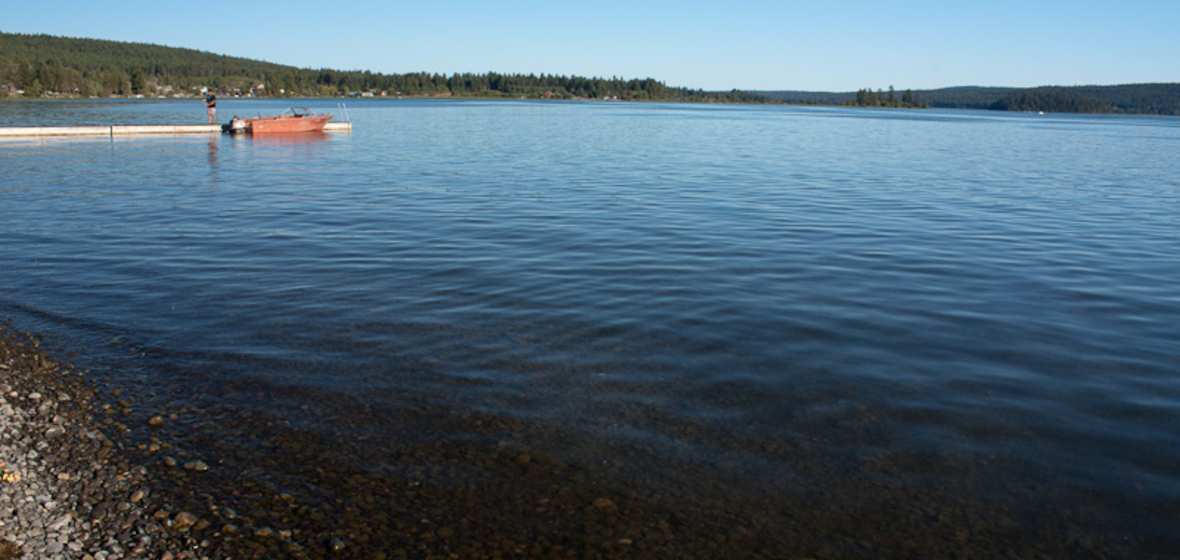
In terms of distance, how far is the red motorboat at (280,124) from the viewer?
47938mm

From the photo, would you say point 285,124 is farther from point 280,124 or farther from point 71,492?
point 71,492

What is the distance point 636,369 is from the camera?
8.31 metres

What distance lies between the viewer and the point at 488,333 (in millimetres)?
9445

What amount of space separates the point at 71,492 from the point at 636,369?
4.91 m

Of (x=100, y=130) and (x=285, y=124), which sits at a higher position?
(x=285, y=124)

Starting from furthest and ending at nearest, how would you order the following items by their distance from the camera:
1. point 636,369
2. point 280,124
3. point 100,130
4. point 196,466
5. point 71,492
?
point 280,124 → point 100,130 → point 636,369 → point 196,466 → point 71,492

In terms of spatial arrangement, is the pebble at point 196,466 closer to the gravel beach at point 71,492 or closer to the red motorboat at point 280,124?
the gravel beach at point 71,492

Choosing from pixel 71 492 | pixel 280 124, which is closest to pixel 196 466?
pixel 71 492

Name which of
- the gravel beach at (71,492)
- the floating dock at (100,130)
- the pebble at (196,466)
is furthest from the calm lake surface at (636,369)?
the floating dock at (100,130)

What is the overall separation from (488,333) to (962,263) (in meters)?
8.67

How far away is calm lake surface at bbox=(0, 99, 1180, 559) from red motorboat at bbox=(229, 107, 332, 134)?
97.9 feet

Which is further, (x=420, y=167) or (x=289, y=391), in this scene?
(x=420, y=167)

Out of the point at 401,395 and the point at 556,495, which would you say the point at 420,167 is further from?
the point at 556,495

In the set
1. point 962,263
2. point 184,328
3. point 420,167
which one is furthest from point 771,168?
point 184,328
